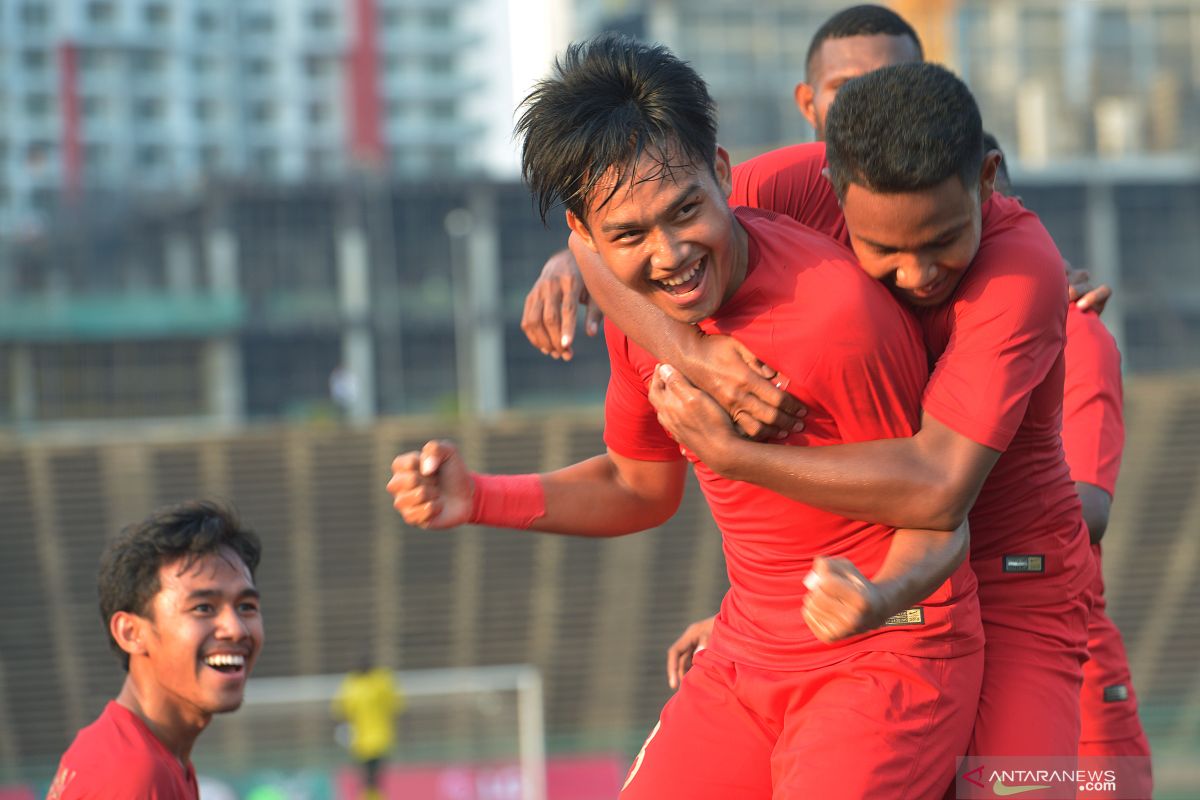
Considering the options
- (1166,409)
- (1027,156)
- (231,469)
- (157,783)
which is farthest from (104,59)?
(157,783)

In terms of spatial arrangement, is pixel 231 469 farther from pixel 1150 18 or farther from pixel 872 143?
pixel 1150 18

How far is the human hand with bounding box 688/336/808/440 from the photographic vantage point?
3.07 meters

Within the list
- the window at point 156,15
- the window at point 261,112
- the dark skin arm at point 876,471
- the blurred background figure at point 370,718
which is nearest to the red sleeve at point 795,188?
the dark skin arm at point 876,471

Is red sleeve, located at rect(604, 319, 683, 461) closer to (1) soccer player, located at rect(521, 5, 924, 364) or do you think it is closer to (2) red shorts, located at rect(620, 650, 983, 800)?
(1) soccer player, located at rect(521, 5, 924, 364)

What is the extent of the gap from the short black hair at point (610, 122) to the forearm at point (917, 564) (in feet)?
2.69

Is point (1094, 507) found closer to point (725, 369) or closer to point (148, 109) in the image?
point (725, 369)

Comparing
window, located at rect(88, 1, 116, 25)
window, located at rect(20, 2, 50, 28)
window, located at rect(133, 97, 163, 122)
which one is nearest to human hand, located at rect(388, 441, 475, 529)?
window, located at rect(133, 97, 163, 122)

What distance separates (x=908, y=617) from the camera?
10.1 feet

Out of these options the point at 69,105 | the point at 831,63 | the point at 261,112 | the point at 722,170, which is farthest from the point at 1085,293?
the point at 261,112

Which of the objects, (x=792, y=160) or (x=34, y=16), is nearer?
(x=792, y=160)

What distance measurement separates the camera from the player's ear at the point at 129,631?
4477 mm

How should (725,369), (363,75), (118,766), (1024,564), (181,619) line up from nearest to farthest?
(725,369), (1024,564), (118,766), (181,619), (363,75)

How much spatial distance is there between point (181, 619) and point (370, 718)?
1117 cm

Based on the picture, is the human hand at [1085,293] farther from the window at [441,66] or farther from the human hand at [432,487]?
the window at [441,66]
